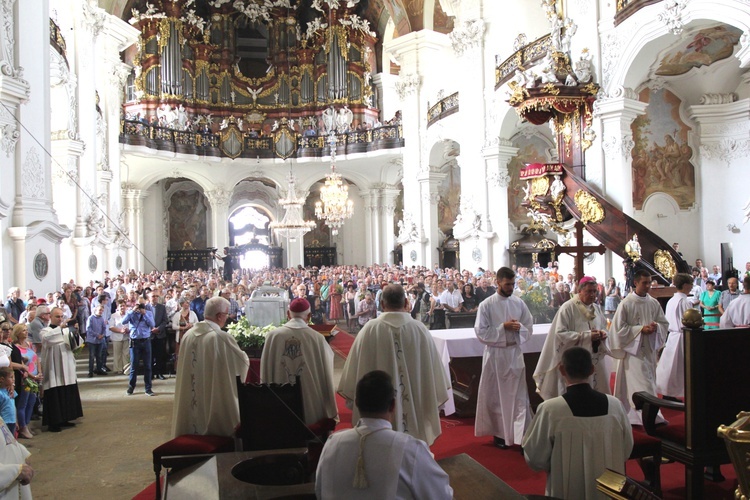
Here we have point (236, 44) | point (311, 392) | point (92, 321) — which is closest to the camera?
point (311, 392)

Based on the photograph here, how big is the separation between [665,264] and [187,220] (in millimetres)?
28751

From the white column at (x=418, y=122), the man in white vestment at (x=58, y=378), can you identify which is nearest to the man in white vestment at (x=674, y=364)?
the man in white vestment at (x=58, y=378)

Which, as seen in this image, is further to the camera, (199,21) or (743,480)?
(199,21)

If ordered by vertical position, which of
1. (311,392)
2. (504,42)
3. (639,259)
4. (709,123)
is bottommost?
(311,392)

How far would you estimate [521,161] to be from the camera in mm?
21469

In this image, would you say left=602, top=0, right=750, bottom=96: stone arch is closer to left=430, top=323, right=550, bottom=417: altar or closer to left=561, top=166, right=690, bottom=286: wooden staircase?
left=561, top=166, right=690, bottom=286: wooden staircase

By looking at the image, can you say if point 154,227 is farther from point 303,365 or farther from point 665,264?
point 303,365

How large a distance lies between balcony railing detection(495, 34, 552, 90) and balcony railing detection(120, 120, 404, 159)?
9.64m

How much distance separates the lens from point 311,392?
5.29 meters

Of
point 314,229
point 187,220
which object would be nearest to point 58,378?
point 314,229

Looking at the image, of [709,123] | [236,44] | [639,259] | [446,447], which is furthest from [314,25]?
[446,447]

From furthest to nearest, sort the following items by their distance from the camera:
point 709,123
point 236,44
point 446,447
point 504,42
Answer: point 236,44, point 504,42, point 709,123, point 446,447

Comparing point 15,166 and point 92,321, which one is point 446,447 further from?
point 15,166

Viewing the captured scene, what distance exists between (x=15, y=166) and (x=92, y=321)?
3780mm
